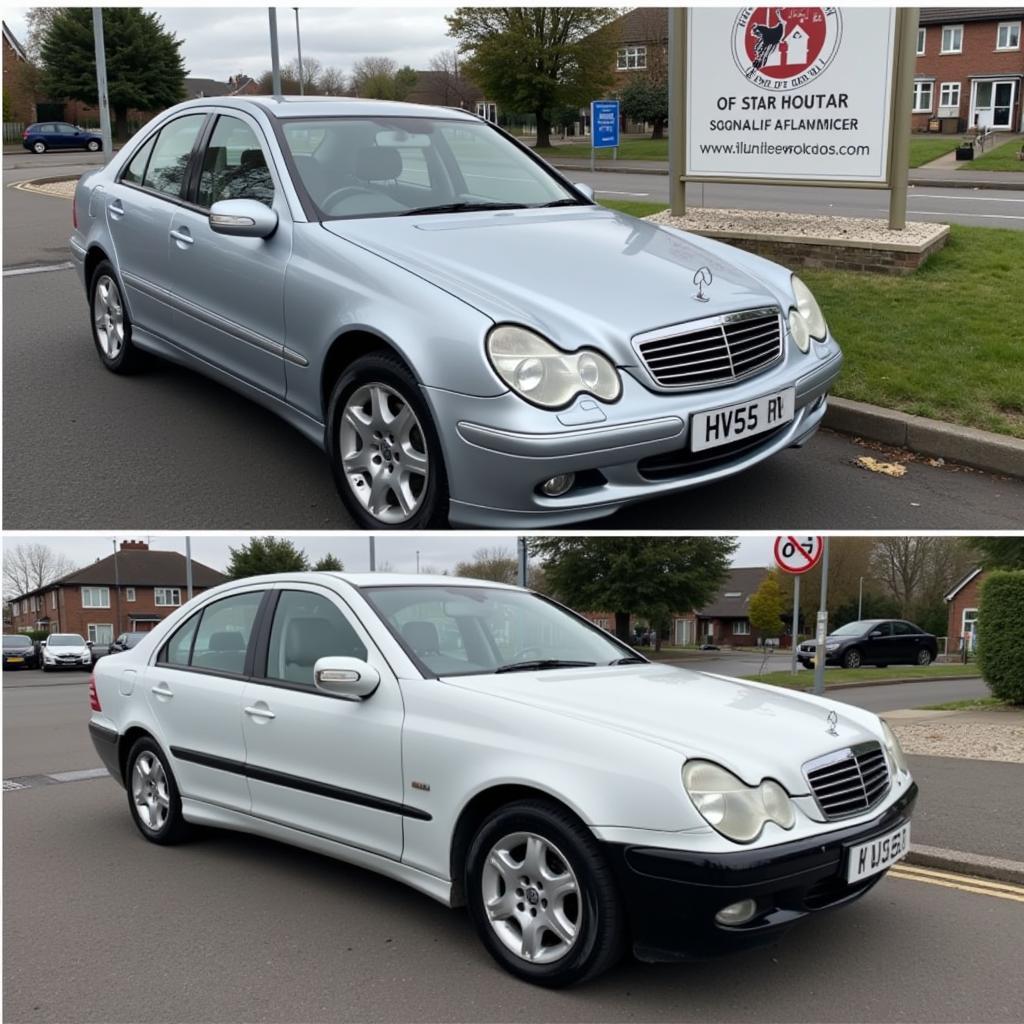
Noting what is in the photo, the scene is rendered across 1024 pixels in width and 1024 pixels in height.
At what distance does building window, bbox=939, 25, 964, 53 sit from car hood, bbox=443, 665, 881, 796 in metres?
62.3

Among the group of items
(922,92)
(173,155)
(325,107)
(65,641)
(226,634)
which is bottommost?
(65,641)

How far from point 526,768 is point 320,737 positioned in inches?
45.5

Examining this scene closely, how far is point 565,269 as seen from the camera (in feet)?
18.0

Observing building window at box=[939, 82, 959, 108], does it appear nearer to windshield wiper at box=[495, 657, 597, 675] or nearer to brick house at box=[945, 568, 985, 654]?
brick house at box=[945, 568, 985, 654]

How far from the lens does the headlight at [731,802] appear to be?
3508mm

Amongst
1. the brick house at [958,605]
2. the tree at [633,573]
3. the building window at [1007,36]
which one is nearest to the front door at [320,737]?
the tree at [633,573]

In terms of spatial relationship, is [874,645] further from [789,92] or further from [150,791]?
[150,791]

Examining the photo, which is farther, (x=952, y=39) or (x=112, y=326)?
(x=952, y=39)

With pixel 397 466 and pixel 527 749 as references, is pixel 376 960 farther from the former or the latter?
pixel 397 466

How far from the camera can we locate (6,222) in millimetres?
18875

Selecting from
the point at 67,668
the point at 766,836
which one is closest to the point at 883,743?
the point at 766,836

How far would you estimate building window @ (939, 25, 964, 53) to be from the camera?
57656 millimetres

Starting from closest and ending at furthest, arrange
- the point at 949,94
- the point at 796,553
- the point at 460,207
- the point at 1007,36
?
1. the point at 460,207
2. the point at 796,553
3. the point at 1007,36
4. the point at 949,94

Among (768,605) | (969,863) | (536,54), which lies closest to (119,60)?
(536,54)
